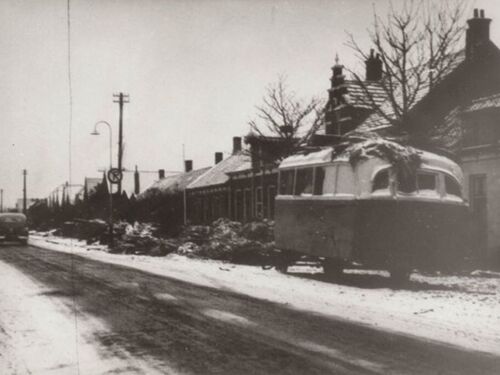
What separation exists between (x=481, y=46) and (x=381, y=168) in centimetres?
1550

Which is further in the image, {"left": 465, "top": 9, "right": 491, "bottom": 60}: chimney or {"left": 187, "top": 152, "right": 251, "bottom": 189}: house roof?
{"left": 187, "top": 152, "right": 251, "bottom": 189}: house roof

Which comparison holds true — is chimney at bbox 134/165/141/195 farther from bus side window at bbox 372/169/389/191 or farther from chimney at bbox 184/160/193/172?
bus side window at bbox 372/169/389/191

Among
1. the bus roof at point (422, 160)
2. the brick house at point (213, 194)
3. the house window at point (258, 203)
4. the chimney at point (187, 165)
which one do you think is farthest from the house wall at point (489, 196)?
the chimney at point (187, 165)

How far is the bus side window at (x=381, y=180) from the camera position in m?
14.4

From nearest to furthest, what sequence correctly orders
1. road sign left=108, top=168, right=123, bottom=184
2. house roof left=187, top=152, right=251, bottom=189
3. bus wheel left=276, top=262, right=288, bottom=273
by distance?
bus wheel left=276, top=262, right=288, bottom=273
road sign left=108, top=168, right=123, bottom=184
house roof left=187, top=152, right=251, bottom=189

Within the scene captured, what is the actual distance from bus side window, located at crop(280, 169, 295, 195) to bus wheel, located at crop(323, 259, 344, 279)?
2295 mm

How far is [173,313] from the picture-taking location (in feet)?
32.7

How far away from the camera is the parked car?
3812 centimetres

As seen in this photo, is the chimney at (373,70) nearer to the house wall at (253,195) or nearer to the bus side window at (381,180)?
the house wall at (253,195)

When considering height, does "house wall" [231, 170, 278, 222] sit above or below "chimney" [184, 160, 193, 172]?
below

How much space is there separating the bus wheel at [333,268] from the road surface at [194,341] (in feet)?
14.0

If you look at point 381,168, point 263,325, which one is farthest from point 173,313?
point 381,168

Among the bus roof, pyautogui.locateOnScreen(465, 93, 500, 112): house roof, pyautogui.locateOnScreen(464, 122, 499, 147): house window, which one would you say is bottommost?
the bus roof

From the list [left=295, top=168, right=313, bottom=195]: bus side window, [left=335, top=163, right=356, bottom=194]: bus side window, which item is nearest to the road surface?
[left=335, top=163, right=356, bottom=194]: bus side window
